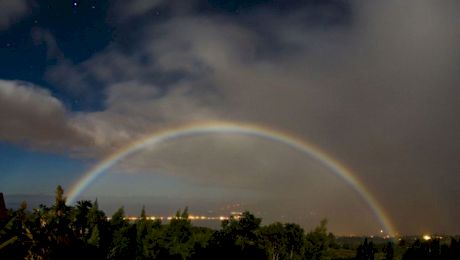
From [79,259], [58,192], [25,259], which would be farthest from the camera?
[58,192]

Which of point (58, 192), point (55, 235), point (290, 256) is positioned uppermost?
point (58, 192)

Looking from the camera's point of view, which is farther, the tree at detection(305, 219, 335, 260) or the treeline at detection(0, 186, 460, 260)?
the tree at detection(305, 219, 335, 260)

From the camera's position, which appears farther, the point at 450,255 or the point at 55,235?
the point at 450,255

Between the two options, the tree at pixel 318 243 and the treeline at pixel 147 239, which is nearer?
the treeline at pixel 147 239

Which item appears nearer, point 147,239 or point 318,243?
point 147,239

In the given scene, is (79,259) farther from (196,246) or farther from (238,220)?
(238,220)

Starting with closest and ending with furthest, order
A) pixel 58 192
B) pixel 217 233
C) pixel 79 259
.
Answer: pixel 79 259
pixel 58 192
pixel 217 233

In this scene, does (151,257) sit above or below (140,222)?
below

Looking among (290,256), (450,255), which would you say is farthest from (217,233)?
(450,255)
